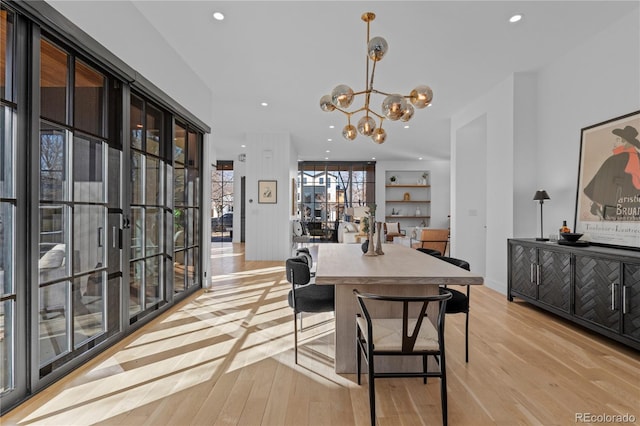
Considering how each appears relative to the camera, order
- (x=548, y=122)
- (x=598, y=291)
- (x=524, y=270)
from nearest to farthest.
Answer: (x=598, y=291) → (x=524, y=270) → (x=548, y=122)

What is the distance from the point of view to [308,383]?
2182 mm

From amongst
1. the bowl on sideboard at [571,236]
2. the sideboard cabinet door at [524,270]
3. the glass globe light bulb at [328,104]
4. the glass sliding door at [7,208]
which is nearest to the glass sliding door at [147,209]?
the glass sliding door at [7,208]

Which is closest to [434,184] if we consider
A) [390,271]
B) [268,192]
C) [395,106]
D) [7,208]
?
[268,192]

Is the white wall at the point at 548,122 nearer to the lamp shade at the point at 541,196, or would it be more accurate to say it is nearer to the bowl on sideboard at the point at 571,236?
the lamp shade at the point at 541,196

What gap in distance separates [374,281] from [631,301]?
2.29 m

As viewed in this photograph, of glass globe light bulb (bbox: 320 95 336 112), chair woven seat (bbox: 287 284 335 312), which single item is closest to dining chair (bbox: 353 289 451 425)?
chair woven seat (bbox: 287 284 335 312)

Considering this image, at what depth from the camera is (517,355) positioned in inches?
104

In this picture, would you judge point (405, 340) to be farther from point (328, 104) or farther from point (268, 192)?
point (268, 192)

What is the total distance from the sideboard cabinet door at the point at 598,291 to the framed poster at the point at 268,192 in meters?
5.73

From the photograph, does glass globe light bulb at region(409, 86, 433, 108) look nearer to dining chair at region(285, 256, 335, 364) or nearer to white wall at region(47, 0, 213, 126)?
dining chair at region(285, 256, 335, 364)

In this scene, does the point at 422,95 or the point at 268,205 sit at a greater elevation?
the point at 422,95

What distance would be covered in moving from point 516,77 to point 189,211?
185 inches

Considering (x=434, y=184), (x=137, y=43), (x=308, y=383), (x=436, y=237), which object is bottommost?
(x=308, y=383)

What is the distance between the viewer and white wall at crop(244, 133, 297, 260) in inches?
300
